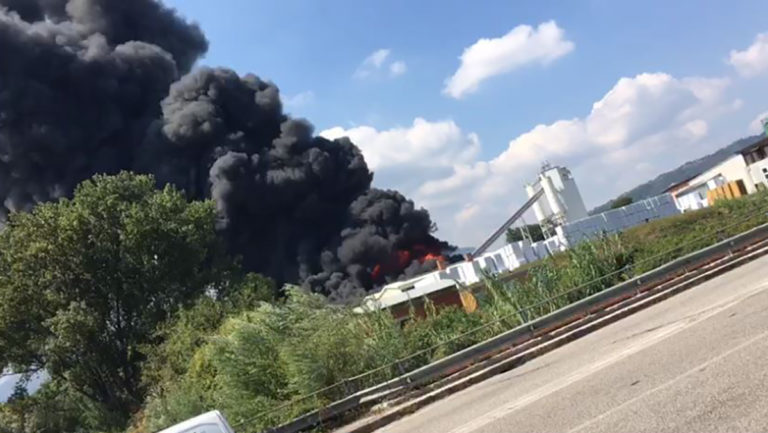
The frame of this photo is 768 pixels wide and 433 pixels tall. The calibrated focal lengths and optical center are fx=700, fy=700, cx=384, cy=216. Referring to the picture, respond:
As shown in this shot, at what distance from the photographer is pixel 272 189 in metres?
44.1

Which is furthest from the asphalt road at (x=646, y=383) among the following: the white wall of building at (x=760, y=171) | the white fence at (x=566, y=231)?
the white wall of building at (x=760, y=171)

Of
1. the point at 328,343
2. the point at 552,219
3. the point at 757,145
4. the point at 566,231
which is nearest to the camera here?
the point at 328,343

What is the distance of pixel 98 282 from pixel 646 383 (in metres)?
28.5

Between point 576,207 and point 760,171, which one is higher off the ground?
point 576,207

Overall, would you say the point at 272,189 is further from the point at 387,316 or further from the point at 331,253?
the point at 387,316

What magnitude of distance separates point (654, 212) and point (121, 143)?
154 feet

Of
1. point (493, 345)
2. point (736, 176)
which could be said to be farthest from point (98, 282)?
point (736, 176)

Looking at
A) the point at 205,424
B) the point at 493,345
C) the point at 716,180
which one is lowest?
the point at 493,345

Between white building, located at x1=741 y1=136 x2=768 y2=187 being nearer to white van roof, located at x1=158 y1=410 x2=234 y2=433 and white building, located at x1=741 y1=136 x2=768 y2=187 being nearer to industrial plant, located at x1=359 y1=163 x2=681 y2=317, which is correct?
industrial plant, located at x1=359 y1=163 x2=681 y2=317

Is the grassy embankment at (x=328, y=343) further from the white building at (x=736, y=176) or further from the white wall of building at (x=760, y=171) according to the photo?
the white wall of building at (x=760, y=171)

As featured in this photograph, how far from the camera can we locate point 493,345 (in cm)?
1189

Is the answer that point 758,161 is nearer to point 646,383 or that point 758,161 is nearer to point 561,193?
point 561,193

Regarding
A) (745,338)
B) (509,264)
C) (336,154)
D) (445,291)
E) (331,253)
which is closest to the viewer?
(745,338)

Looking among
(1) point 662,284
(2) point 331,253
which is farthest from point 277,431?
(2) point 331,253
